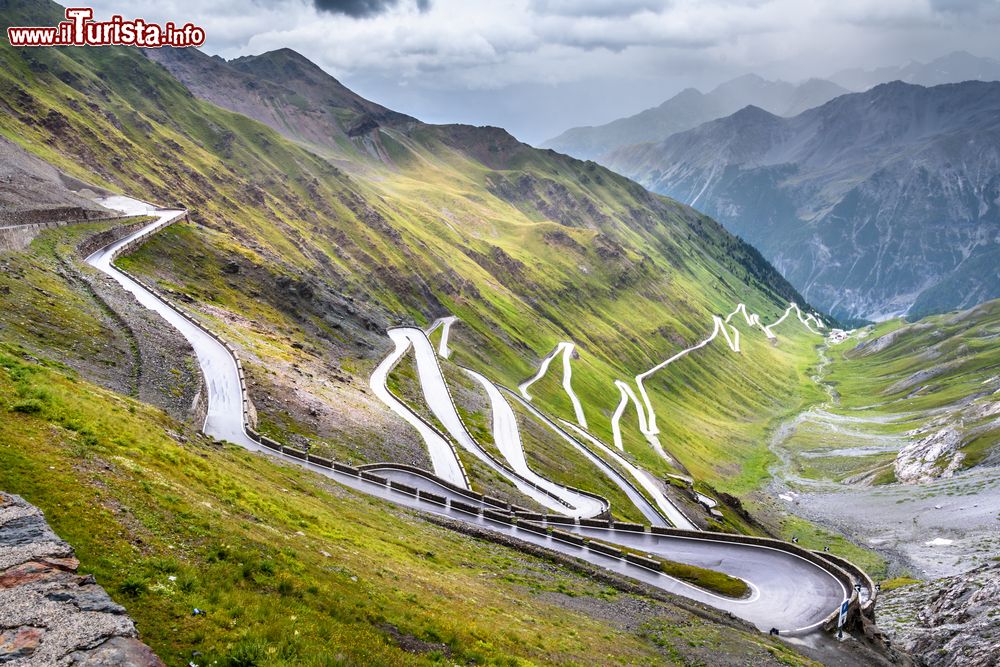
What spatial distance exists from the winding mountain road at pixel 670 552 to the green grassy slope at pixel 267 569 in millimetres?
6370

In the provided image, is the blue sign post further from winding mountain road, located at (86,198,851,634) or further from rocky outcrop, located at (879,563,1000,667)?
rocky outcrop, located at (879,563,1000,667)

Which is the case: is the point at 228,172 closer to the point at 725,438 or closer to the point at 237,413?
the point at 237,413

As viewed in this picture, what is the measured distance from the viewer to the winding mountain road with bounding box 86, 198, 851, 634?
44156 millimetres

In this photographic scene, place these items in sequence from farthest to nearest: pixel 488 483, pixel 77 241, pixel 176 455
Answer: pixel 77 241 < pixel 488 483 < pixel 176 455

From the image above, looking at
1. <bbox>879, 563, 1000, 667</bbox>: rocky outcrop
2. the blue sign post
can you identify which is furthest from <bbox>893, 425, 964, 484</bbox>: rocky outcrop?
the blue sign post

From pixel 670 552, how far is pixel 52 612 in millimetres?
46558

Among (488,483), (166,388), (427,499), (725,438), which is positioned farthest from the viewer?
(725,438)

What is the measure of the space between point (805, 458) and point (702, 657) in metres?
156

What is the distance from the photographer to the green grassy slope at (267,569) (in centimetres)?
1800

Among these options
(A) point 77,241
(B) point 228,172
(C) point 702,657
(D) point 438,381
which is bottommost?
(C) point 702,657

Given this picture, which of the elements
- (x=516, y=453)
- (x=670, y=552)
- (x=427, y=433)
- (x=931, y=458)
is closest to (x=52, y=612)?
(x=670, y=552)

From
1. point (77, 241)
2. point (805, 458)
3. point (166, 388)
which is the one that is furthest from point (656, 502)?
A: point (805, 458)

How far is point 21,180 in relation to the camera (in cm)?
8281

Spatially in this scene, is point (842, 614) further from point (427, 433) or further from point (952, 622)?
point (427, 433)
